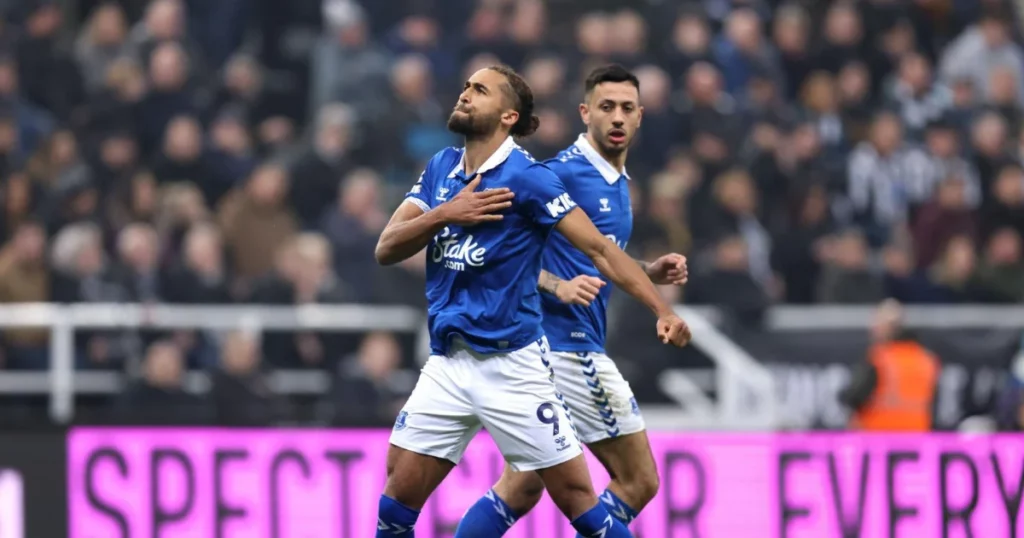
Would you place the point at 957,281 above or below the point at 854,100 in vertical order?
below

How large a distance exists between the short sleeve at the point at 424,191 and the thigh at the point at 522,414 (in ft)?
2.36

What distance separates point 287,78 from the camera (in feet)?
53.9

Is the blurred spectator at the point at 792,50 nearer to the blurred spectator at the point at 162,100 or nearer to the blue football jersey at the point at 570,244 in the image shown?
the blurred spectator at the point at 162,100

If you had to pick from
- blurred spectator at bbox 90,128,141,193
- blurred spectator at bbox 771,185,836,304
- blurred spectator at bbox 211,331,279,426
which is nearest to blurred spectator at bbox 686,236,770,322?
blurred spectator at bbox 771,185,836,304

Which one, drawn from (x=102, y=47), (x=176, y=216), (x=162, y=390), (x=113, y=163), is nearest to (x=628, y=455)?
(x=162, y=390)

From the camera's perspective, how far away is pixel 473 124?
7.40 m

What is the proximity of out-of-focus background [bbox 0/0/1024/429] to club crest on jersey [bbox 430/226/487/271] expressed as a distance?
385 centimetres

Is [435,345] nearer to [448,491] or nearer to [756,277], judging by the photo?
[448,491]

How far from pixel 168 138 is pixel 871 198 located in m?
6.28

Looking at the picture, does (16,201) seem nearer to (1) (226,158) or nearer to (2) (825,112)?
(1) (226,158)

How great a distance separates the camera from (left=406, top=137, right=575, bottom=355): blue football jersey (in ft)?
24.2

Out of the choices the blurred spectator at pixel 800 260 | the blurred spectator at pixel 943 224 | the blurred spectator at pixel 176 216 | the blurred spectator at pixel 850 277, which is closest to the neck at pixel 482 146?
the blurred spectator at pixel 176 216

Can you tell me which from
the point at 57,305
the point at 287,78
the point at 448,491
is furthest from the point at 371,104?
the point at 448,491

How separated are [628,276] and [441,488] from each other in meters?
3.28
